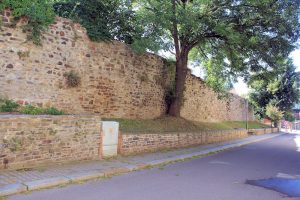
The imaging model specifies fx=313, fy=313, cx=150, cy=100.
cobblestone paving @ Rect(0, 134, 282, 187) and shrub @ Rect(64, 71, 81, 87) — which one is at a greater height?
shrub @ Rect(64, 71, 81, 87)

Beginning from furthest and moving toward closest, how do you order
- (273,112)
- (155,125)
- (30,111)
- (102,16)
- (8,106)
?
(273,112)
(155,125)
(102,16)
(8,106)
(30,111)

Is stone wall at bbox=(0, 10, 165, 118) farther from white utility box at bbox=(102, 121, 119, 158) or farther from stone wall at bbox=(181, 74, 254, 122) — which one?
stone wall at bbox=(181, 74, 254, 122)

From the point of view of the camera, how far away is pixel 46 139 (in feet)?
29.3

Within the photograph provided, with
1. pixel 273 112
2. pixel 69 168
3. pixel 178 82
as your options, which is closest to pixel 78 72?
pixel 69 168

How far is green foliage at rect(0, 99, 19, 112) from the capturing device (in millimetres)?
10275

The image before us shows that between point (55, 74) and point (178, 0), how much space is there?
25.5ft

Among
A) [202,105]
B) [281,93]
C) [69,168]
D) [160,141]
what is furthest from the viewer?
[281,93]

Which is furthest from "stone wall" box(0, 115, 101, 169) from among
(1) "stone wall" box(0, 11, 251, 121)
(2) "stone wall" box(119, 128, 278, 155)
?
(1) "stone wall" box(0, 11, 251, 121)

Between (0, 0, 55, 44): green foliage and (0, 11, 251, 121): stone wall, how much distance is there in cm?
27

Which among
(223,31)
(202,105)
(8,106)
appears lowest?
(8,106)

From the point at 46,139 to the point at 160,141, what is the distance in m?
6.19

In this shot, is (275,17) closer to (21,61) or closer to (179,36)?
(179,36)

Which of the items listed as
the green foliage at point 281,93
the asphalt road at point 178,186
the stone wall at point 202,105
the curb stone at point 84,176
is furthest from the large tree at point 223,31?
the green foliage at point 281,93

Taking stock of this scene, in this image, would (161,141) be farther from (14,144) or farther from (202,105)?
(202,105)
